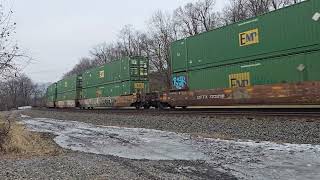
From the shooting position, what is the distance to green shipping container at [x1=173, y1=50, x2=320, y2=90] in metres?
16.8

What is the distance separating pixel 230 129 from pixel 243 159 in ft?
17.7

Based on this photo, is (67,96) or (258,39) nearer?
(258,39)

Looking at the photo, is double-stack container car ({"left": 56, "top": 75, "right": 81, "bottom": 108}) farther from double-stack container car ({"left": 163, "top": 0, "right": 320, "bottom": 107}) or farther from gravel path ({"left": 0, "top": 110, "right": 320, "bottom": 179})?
gravel path ({"left": 0, "top": 110, "right": 320, "bottom": 179})

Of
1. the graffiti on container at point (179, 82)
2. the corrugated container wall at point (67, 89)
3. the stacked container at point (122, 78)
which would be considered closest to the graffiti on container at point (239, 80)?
the graffiti on container at point (179, 82)

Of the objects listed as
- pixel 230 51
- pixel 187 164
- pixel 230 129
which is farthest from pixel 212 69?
pixel 187 164

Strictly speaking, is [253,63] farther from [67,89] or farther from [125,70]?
[67,89]

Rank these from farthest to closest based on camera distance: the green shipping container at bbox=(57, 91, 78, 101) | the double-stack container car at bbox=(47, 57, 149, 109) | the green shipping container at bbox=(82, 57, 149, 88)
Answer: the green shipping container at bbox=(57, 91, 78, 101), the green shipping container at bbox=(82, 57, 149, 88), the double-stack container car at bbox=(47, 57, 149, 109)

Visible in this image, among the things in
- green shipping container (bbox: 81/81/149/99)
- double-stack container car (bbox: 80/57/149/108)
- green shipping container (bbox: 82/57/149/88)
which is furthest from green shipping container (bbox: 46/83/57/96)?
green shipping container (bbox: 82/57/149/88)

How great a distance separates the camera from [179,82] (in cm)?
2509

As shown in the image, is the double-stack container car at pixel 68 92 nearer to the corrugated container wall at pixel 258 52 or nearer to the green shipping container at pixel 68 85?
the green shipping container at pixel 68 85

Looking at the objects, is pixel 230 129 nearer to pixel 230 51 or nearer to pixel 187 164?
pixel 187 164

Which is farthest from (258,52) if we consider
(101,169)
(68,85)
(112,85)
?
(68,85)

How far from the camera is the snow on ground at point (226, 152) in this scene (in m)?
7.36

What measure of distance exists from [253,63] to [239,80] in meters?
1.11
